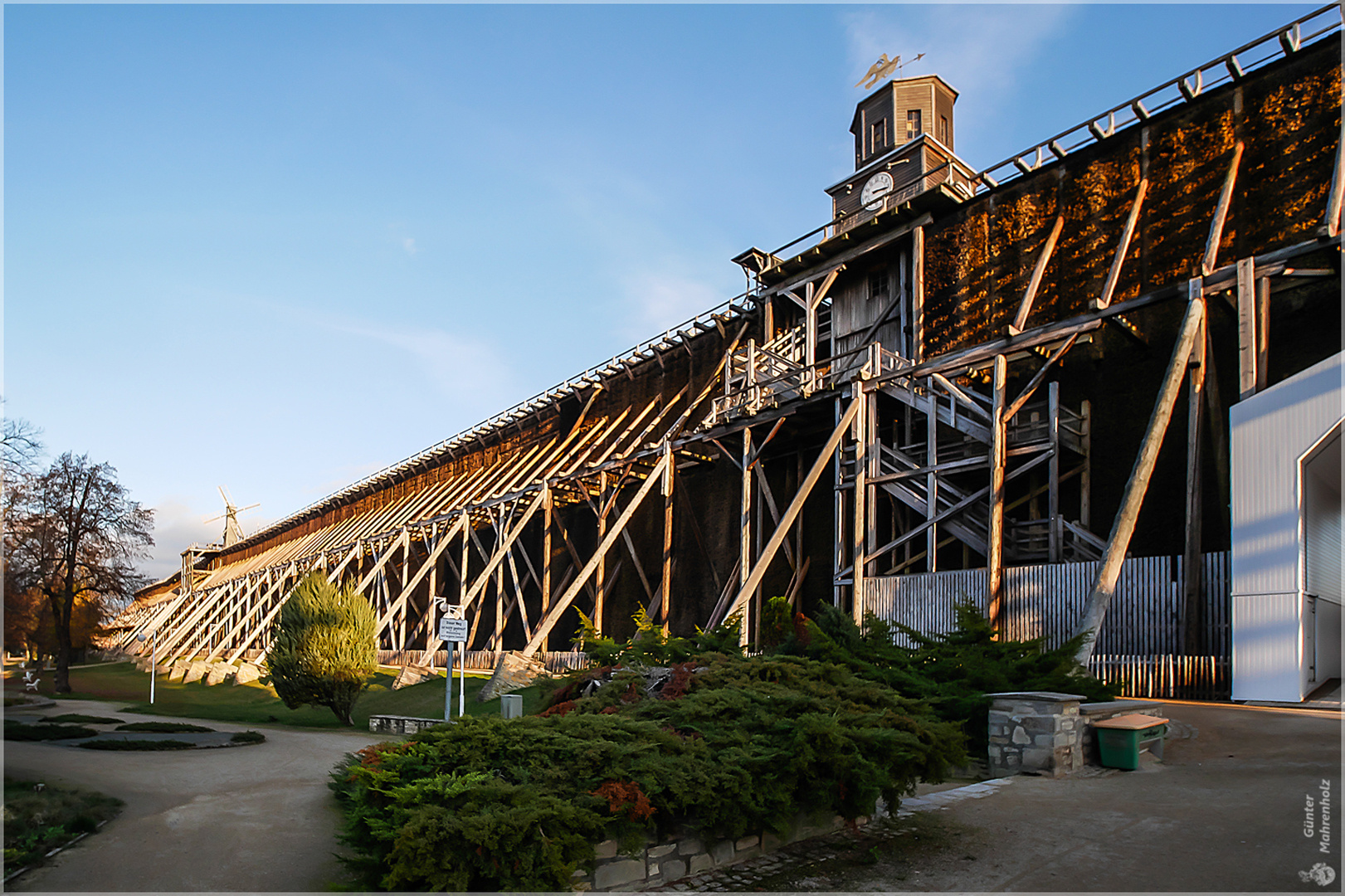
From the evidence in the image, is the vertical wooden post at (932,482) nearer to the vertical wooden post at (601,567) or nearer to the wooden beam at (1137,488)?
the wooden beam at (1137,488)

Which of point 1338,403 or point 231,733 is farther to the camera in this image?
point 231,733

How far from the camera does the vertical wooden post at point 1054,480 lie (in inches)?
638

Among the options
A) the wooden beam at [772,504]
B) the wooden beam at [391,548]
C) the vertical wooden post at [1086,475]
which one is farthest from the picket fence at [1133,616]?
the wooden beam at [391,548]

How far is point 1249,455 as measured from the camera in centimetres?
1177

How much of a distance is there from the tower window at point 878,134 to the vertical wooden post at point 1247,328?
1482cm

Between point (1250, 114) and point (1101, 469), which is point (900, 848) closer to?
point (1101, 469)

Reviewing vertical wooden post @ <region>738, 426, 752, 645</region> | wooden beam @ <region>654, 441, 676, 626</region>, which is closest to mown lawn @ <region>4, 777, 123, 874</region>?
vertical wooden post @ <region>738, 426, 752, 645</region>

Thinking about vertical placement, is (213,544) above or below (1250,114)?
below

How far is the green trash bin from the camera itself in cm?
865

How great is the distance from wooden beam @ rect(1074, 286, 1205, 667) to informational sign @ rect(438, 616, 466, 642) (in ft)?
28.6

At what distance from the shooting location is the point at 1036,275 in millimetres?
18672

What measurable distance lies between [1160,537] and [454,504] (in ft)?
90.9

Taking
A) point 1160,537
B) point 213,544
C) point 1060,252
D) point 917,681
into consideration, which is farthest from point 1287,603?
point 213,544

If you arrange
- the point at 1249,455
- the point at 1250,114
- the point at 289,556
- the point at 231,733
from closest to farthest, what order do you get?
the point at 1249,455 → the point at 231,733 → the point at 1250,114 → the point at 289,556
